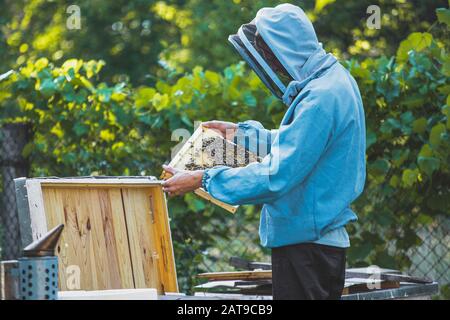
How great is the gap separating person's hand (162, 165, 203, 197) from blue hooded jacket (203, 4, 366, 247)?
53 mm

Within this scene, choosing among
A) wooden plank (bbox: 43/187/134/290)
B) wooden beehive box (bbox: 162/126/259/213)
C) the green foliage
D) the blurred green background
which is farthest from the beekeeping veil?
the green foliage

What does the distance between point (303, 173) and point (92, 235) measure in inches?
44.8

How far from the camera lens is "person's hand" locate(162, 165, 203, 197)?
2.99 meters

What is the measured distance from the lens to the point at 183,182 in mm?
3012

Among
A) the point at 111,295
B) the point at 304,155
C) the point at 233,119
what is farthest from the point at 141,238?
the point at 233,119

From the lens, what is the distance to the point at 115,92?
534 cm

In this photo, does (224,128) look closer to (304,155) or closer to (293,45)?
(293,45)

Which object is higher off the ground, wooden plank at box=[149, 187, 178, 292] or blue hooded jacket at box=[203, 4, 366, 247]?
blue hooded jacket at box=[203, 4, 366, 247]

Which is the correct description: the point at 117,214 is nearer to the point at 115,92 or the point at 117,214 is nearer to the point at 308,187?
the point at 308,187

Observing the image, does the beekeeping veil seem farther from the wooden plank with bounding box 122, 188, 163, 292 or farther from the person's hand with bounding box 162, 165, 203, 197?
the wooden plank with bounding box 122, 188, 163, 292

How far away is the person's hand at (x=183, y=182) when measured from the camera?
2.99m

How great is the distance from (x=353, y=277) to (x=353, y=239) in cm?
108

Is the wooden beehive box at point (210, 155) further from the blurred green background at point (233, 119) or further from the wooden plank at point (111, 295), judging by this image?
the blurred green background at point (233, 119)
